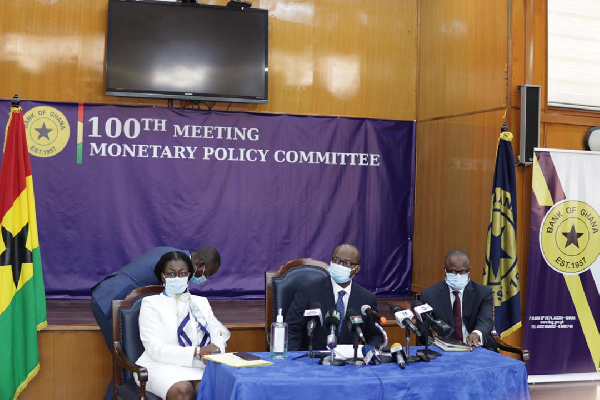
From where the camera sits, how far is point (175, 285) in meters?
3.86

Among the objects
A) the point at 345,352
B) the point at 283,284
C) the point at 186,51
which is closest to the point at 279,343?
the point at 345,352

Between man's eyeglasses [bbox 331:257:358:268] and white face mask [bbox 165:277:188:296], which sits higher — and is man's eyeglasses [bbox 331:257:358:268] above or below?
above

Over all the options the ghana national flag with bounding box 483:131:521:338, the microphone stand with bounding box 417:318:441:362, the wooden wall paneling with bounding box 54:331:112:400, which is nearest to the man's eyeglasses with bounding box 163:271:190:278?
the microphone stand with bounding box 417:318:441:362

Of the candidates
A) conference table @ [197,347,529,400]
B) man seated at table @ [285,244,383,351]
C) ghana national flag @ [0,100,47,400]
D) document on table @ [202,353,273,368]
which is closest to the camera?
conference table @ [197,347,529,400]

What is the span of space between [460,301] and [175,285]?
1.80 meters

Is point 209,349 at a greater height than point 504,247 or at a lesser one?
lesser

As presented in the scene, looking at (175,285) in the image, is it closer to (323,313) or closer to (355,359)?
(323,313)

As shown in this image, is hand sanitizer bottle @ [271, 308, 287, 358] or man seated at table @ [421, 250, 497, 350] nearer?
hand sanitizer bottle @ [271, 308, 287, 358]

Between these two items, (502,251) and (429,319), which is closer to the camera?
(429,319)

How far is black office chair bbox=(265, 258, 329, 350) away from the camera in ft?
15.2

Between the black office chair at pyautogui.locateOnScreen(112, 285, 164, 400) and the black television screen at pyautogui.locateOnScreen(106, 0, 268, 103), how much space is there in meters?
3.07

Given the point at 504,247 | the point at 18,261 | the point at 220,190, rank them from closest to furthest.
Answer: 1. the point at 18,261
2. the point at 504,247
3. the point at 220,190

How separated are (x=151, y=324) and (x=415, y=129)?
4585 mm

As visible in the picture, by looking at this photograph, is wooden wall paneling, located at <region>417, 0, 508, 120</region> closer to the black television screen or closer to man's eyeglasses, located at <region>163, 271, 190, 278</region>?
the black television screen
